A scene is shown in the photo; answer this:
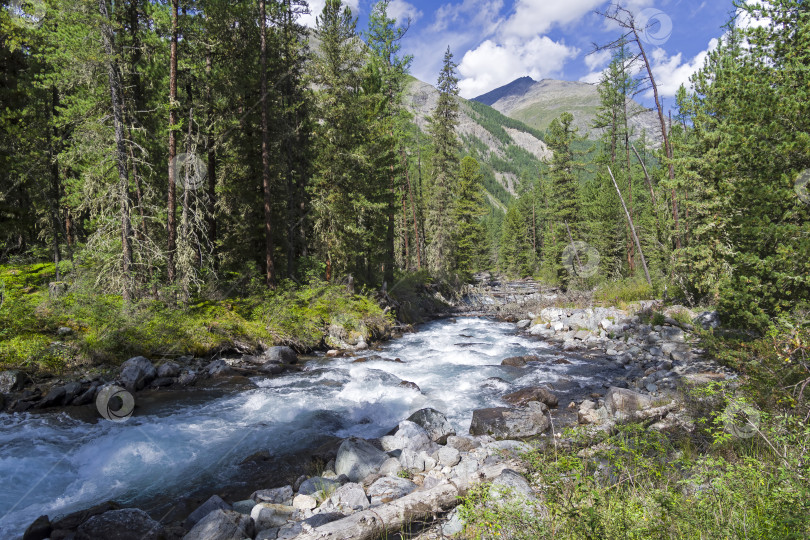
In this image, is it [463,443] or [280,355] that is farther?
[280,355]

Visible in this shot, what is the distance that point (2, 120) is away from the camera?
1307 cm

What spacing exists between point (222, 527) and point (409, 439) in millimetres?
3400

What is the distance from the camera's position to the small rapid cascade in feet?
18.8

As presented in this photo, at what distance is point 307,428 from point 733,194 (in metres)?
10.8

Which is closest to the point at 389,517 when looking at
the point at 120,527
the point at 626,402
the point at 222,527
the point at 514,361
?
the point at 222,527

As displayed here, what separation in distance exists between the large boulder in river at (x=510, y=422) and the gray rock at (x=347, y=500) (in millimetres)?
3400

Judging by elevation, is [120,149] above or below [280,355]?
above

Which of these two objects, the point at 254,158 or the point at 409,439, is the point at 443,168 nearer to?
the point at 254,158


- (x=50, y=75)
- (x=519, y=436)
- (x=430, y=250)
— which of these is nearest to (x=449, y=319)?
(x=430, y=250)

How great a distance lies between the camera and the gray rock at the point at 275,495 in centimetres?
548

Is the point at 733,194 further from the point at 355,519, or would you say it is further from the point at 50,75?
the point at 50,75

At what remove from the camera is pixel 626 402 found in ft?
26.9
